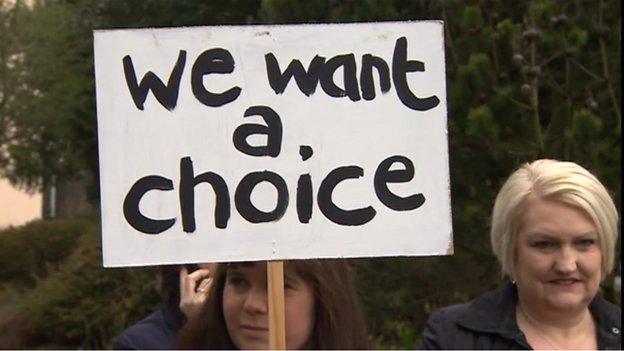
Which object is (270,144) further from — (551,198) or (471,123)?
(471,123)

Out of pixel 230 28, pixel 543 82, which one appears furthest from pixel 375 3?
pixel 230 28

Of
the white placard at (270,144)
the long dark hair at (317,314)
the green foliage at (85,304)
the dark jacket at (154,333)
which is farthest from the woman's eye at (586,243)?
the green foliage at (85,304)

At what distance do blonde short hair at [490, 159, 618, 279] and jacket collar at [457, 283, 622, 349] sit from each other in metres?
0.06

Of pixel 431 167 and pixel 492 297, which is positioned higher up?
pixel 431 167

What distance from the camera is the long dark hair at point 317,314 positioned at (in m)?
2.81

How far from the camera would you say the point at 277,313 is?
2.66m

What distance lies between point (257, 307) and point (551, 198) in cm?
67

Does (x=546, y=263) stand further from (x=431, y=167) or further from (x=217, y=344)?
(x=217, y=344)

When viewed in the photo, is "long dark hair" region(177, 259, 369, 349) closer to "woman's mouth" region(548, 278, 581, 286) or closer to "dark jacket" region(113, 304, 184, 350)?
"dark jacket" region(113, 304, 184, 350)

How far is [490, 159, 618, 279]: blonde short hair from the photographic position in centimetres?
266

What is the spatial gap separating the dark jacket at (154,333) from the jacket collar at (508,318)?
2.55 feet

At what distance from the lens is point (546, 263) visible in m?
2.66

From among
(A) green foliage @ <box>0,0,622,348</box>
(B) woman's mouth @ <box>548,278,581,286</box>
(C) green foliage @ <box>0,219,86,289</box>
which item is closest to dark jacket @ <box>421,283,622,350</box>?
(B) woman's mouth @ <box>548,278,581,286</box>

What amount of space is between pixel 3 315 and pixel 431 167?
8.25 metres
